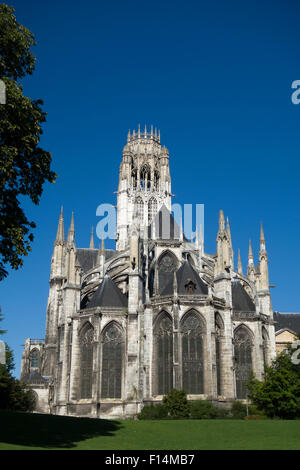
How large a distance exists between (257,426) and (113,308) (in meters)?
21.0

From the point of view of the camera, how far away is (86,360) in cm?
4366

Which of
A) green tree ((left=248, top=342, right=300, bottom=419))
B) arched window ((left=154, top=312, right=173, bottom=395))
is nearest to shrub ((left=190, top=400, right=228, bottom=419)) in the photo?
arched window ((left=154, top=312, right=173, bottom=395))

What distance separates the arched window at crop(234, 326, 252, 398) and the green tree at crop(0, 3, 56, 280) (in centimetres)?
2925

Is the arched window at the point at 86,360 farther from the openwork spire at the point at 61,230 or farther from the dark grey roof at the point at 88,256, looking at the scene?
the dark grey roof at the point at 88,256

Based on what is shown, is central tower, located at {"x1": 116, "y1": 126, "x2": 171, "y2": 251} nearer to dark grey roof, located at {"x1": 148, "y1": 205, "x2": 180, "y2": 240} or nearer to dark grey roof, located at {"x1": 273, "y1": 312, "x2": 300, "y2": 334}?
dark grey roof, located at {"x1": 148, "y1": 205, "x2": 180, "y2": 240}

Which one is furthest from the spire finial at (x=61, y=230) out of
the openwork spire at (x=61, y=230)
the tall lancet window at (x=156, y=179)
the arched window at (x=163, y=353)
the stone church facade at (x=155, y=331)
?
the arched window at (x=163, y=353)

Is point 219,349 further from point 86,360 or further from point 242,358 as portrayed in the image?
point 86,360

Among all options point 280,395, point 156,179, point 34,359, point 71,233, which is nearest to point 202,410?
point 280,395

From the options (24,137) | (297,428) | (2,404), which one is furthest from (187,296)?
(24,137)

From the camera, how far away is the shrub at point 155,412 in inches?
1449

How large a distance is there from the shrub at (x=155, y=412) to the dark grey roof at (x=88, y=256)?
32.5m

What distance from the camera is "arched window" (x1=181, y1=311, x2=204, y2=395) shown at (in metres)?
40.0

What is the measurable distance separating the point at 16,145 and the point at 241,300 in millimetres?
33049

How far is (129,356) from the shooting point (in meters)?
41.8
